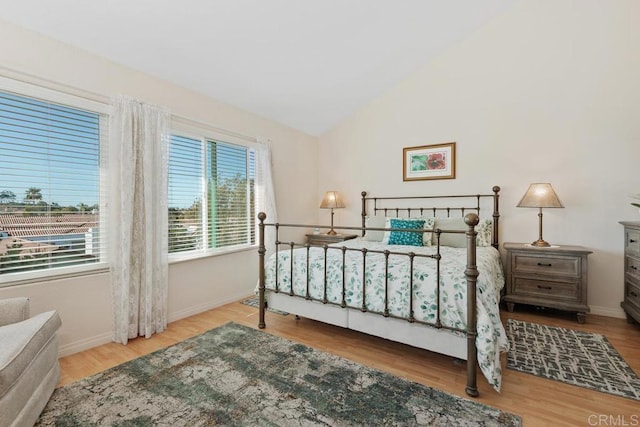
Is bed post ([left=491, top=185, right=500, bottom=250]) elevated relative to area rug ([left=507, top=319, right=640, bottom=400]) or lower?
elevated

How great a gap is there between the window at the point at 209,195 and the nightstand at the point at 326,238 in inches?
36.8

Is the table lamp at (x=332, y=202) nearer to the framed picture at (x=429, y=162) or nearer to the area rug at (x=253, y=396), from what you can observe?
the framed picture at (x=429, y=162)

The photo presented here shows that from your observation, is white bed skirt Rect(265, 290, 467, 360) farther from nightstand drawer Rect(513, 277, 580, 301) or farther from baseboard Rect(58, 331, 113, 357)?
nightstand drawer Rect(513, 277, 580, 301)

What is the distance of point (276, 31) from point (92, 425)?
3.14m

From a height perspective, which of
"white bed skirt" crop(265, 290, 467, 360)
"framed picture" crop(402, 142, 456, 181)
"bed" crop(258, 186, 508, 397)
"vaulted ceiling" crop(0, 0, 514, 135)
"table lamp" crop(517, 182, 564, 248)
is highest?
"vaulted ceiling" crop(0, 0, 514, 135)

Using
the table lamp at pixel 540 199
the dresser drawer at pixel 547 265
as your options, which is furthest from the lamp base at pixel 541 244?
the dresser drawer at pixel 547 265

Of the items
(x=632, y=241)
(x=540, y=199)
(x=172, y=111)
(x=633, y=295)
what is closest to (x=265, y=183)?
(x=172, y=111)

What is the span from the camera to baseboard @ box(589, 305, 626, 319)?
3066 millimetres

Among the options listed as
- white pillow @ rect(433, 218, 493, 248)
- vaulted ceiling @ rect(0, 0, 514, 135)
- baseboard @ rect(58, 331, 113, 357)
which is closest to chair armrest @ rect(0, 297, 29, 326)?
baseboard @ rect(58, 331, 113, 357)

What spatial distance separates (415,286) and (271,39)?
2.55m

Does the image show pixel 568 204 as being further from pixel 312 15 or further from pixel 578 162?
pixel 312 15

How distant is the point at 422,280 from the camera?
2082 millimetres

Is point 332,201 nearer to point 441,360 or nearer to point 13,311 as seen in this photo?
point 441,360

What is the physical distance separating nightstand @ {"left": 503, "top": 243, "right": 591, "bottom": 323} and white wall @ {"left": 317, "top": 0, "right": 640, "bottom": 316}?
394 millimetres
